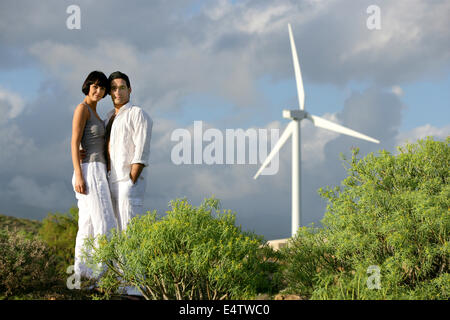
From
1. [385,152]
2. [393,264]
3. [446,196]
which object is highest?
[385,152]

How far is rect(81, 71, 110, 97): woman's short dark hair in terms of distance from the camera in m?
10.3

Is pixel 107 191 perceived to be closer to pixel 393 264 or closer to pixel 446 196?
pixel 393 264

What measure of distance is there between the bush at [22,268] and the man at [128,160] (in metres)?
2.28

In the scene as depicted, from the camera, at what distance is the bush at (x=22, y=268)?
34.8 feet

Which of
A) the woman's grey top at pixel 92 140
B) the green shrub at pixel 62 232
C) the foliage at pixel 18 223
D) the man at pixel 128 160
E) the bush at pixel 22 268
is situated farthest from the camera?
the foliage at pixel 18 223

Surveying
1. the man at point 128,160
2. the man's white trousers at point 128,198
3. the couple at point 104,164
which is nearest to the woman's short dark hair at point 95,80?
the couple at point 104,164

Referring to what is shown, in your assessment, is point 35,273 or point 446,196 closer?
point 446,196

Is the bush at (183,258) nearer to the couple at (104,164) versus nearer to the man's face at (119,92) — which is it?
the couple at (104,164)

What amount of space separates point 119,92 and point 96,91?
51cm

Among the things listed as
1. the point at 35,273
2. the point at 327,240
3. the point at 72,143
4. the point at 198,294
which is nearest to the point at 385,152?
the point at 327,240

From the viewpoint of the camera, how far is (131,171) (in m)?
10.1
